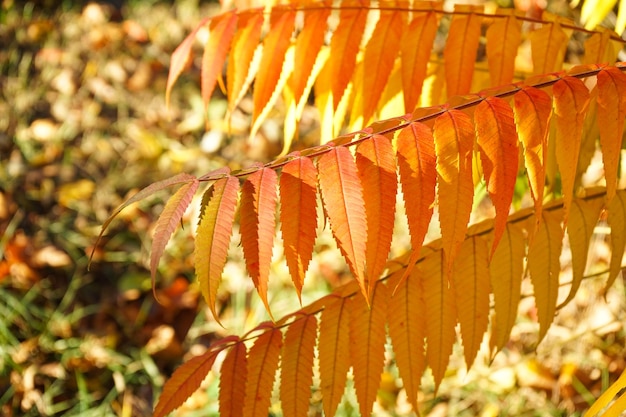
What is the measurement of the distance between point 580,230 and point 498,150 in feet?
1.15

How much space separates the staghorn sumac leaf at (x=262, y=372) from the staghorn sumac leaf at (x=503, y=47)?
0.59 m

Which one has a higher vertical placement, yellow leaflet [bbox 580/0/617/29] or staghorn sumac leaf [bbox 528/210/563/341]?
yellow leaflet [bbox 580/0/617/29]

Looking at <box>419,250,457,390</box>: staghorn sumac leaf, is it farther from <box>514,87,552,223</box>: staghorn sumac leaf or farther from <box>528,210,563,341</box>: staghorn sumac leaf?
<box>514,87,552,223</box>: staghorn sumac leaf

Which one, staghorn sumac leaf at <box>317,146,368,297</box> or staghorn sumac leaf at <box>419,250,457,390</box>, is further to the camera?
staghorn sumac leaf at <box>419,250,457,390</box>

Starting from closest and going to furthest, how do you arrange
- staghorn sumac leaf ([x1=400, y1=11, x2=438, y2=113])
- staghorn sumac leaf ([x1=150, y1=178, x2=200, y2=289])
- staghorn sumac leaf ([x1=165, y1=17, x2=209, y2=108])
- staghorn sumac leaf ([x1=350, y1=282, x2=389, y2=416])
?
staghorn sumac leaf ([x1=150, y1=178, x2=200, y2=289])
staghorn sumac leaf ([x1=350, y1=282, x2=389, y2=416])
staghorn sumac leaf ([x1=400, y1=11, x2=438, y2=113])
staghorn sumac leaf ([x1=165, y1=17, x2=209, y2=108])

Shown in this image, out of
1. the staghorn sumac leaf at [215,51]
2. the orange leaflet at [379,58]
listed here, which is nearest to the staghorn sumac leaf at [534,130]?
the orange leaflet at [379,58]

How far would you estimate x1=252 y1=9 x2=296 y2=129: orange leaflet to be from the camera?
115cm

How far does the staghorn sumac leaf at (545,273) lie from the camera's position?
1.01 metres

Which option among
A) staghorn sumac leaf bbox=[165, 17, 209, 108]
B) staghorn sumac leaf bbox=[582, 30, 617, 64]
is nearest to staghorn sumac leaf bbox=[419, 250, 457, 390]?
staghorn sumac leaf bbox=[582, 30, 617, 64]

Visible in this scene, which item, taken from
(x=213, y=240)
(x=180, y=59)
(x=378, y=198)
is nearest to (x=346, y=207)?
(x=378, y=198)

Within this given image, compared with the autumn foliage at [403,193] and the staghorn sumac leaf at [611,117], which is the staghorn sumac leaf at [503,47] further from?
the staghorn sumac leaf at [611,117]

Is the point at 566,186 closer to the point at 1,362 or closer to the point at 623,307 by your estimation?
the point at 623,307

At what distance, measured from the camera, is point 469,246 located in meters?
1.04

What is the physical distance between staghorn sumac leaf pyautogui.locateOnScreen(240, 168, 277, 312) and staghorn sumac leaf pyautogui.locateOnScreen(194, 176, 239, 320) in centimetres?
2
